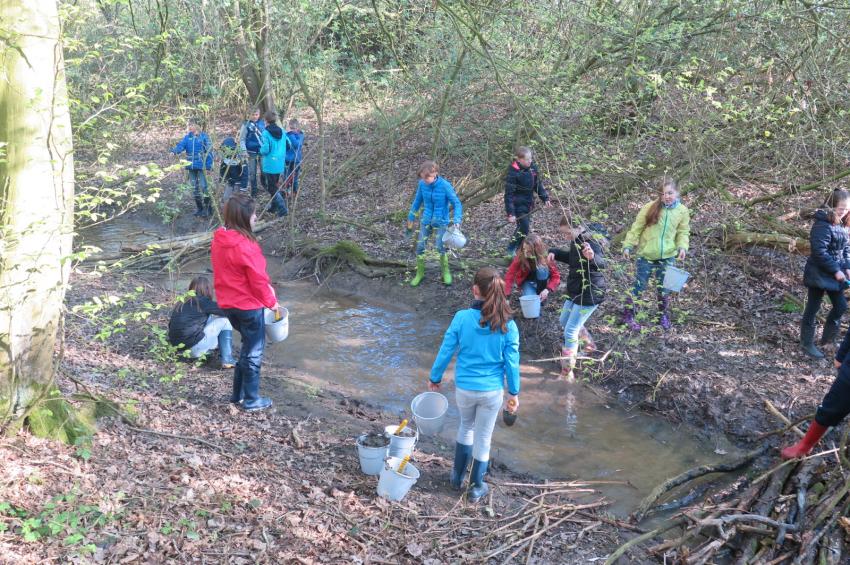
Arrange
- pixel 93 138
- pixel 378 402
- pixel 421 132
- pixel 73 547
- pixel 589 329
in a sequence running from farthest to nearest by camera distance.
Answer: pixel 421 132
pixel 93 138
pixel 589 329
pixel 378 402
pixel 73 547

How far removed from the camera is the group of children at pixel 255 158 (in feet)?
38.3

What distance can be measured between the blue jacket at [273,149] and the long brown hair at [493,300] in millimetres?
8814

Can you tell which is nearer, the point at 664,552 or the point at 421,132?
the point at 664,552

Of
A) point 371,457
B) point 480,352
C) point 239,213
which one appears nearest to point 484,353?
point 480,352

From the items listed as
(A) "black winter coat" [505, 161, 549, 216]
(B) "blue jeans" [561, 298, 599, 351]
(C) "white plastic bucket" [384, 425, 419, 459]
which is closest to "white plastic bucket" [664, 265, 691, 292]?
(B) "blue jeans" [561, 298, 599, 351]

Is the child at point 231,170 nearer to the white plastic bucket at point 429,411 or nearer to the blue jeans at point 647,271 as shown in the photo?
the white plastic bucket at point 429,411

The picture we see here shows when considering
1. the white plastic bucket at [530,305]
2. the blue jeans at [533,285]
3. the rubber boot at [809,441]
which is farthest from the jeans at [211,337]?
the rubber boot at [809,441]

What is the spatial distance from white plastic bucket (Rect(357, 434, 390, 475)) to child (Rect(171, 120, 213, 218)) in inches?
245

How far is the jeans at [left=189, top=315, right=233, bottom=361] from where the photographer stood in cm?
689

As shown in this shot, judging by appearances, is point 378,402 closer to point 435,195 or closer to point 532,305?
point 532,305

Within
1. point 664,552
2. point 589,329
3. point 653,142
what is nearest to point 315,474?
point 664,552

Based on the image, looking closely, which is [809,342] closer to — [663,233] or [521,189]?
[663,233]

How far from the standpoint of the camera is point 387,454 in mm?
4828

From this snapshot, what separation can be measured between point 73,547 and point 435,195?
6.47 m
